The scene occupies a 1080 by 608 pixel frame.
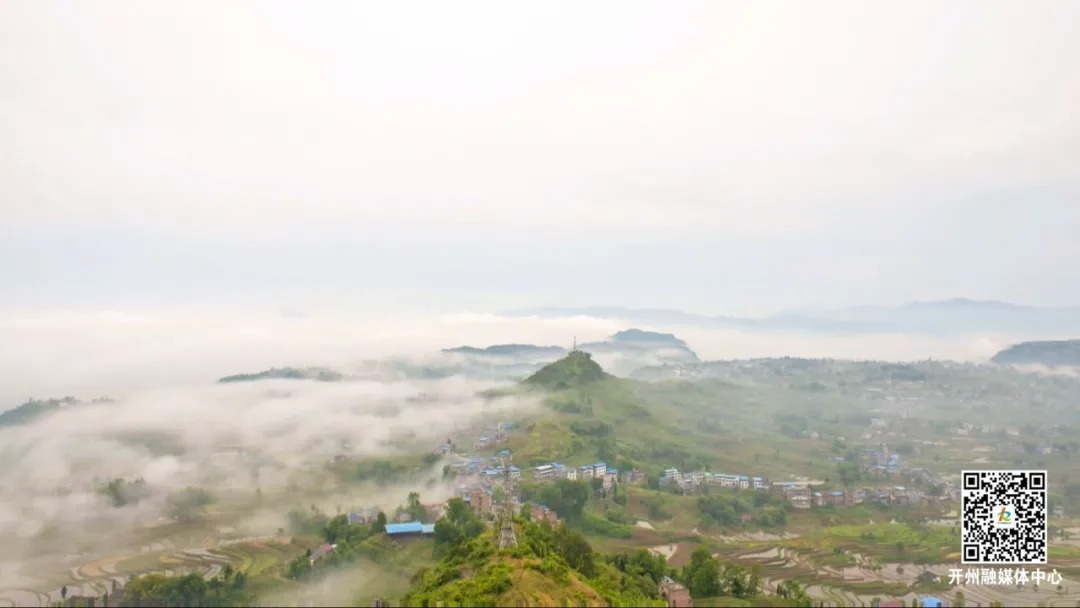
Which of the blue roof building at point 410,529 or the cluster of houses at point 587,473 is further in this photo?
the cluster of houses at point 587,473

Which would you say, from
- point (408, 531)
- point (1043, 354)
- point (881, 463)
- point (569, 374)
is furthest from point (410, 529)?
point (1043, 354)

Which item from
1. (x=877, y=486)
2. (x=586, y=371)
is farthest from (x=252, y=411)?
(x=877, y=486)

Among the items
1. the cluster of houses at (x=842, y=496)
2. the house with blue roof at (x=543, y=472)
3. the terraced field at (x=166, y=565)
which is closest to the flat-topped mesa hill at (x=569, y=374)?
the house with blue roof at (x=543, y=472)

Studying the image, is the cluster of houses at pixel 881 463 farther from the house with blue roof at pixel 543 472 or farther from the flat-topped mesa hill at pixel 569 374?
the flat-topped mesa hill at pixel 569 374

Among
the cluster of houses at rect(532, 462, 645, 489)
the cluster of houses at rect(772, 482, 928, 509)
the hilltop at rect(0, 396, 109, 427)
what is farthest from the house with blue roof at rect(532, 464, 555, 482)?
the hilltop at rect(0, 396, 109, 427)

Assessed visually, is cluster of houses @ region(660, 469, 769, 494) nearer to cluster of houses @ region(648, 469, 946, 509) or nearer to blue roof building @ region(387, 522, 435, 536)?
cluster of houses @ region(648, 469, 946, 509)

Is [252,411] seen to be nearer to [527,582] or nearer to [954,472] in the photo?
[527,582]
